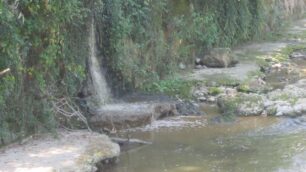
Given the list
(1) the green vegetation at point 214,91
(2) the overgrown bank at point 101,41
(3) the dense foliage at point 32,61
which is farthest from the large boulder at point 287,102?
(3) the dense foliage at point 32,61

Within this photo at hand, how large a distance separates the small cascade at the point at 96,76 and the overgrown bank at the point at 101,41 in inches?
9.1

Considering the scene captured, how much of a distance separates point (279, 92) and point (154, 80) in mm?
2564

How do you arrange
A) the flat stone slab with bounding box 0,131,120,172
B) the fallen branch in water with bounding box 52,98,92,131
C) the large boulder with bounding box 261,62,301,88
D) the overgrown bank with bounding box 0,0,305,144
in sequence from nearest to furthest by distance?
the flat stone slab with bounding box 0,131,120,172 → the overgrown bank with bounding box 0,0,305,144 → the fallen branch in water with bounding box 52,98,92,131 → the large boulder with bounding box 261,62,301,88

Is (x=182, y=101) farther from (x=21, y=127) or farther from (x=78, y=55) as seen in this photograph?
(x=21, y=127)

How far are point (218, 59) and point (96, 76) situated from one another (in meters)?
4.39

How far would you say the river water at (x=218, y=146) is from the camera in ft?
28.1

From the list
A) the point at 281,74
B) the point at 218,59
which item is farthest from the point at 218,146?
the point at 281,74

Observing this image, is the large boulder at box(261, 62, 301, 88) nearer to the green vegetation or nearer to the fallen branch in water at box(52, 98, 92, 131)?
the green vegetation

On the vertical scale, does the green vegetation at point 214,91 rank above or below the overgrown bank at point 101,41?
below

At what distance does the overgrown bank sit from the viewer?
28.9 feet

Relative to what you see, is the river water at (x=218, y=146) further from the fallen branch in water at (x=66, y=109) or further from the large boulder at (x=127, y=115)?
the fallen branch in water at (x=66, y=109)

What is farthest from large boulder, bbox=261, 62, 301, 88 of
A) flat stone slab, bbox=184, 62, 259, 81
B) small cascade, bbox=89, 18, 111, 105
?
small cascade, bbox=89, 18, 111, 105

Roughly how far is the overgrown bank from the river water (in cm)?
152

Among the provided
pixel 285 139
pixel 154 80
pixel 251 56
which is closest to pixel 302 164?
pixel 285 139
